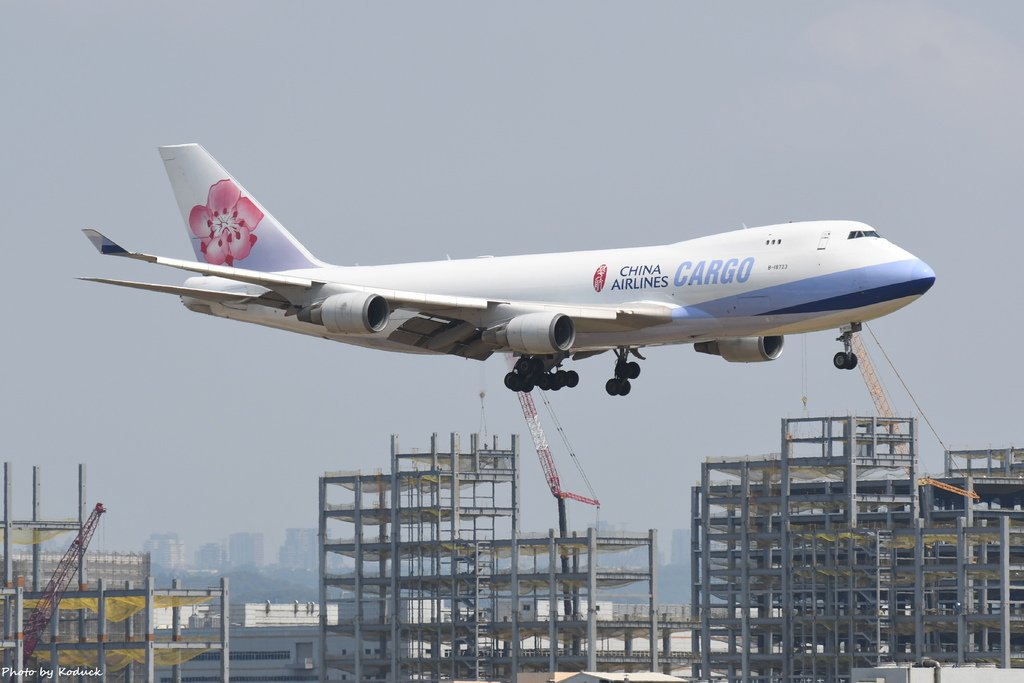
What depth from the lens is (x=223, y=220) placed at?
338 feet

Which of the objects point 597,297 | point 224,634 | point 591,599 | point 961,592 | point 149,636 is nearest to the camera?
point 597,297

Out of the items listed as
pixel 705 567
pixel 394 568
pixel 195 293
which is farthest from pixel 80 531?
pixel 195 293

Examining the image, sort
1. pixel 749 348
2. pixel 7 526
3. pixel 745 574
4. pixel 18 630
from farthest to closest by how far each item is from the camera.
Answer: pixel 745 574
pixel 7 526
pixel 18 630
pixel 749 348

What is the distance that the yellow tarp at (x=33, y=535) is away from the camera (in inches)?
6514

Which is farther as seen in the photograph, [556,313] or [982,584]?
[982,584]

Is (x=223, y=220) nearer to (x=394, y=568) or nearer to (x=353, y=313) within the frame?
(x=353, y=313)

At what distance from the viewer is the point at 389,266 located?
318 ft

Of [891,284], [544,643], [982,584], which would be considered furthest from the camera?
[544,643]

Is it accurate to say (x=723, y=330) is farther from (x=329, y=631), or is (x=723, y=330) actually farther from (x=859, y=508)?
(x=329, y=631)

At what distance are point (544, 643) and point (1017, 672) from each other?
65.3m

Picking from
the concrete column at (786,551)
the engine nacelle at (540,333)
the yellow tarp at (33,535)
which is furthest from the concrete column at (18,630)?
the concrete column at (786,551)

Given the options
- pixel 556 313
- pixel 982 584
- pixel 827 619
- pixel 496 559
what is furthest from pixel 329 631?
pixel 556 313

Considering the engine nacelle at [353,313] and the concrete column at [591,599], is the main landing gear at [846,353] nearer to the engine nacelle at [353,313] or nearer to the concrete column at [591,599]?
the engine nacelle at [353,313]

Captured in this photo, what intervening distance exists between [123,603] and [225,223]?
59.1 metres
